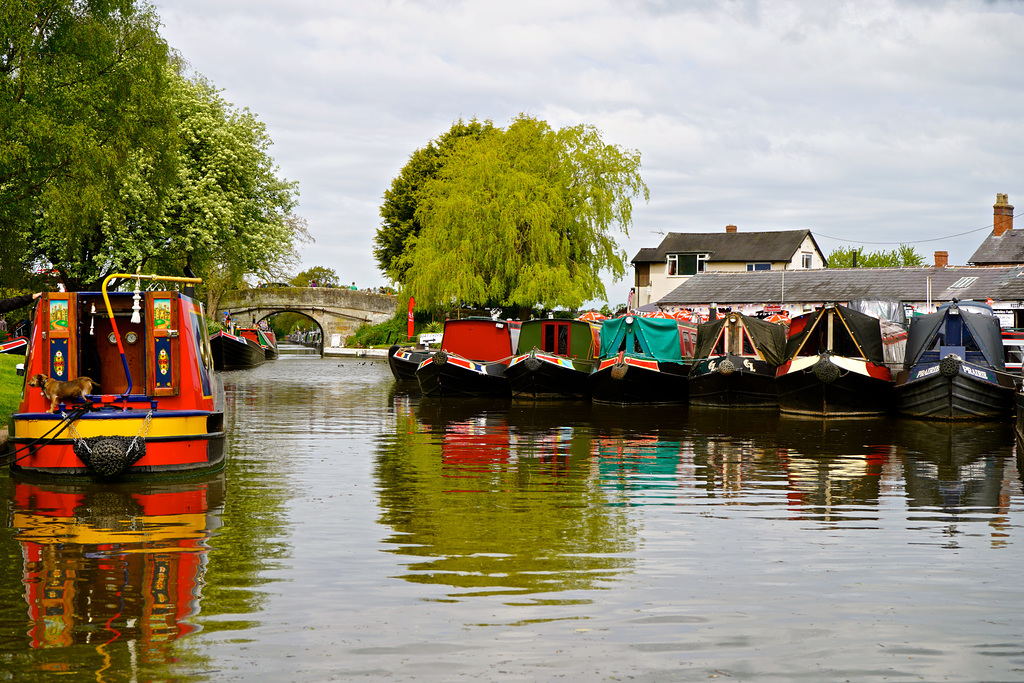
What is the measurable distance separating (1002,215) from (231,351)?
41081 mm

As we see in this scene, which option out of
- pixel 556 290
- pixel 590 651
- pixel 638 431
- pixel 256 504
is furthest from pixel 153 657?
pixel 556 290

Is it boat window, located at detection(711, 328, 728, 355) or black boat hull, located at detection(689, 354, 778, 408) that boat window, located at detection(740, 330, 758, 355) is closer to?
boat window, located at detection(711, 328, 728, 355)

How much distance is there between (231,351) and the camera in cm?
4650

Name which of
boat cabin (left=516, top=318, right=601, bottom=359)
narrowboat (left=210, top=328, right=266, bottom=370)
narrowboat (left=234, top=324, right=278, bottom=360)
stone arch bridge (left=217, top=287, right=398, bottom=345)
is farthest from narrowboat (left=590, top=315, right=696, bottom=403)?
stone arch bridge (left=217, top=287, right=398, bottom=345)

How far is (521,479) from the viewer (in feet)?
42.2

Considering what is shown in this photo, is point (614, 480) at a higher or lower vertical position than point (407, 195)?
lower

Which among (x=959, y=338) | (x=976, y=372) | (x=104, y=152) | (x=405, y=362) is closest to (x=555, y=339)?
(x=405, y=362)

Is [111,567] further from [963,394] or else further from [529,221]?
[529,221]

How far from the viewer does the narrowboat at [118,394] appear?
460 inches

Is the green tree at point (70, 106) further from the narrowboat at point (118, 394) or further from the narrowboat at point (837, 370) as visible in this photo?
the narrowboat at point (837, 370)

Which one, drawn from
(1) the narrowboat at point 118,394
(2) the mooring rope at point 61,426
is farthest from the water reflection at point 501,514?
(2) the mooring rope at point 61,426

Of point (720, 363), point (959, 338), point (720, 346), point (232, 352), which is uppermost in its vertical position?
point (959, 338)

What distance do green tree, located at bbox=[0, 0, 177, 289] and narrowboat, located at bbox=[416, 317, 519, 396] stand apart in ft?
32.7

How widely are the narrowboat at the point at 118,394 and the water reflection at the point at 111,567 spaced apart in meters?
0.34
